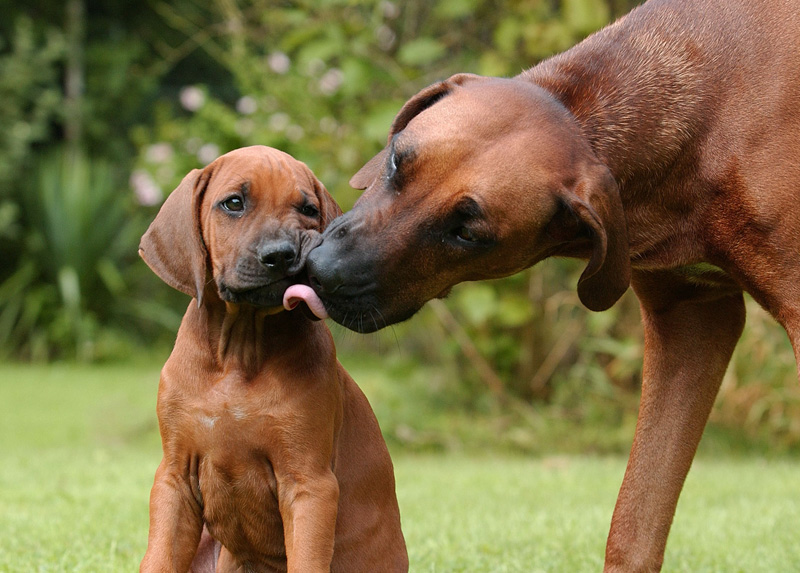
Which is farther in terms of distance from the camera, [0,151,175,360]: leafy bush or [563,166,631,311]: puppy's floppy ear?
[0,151,175,360]: leafy bush

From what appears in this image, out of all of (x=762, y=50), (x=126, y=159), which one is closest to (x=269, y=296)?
(x=762, y=50)

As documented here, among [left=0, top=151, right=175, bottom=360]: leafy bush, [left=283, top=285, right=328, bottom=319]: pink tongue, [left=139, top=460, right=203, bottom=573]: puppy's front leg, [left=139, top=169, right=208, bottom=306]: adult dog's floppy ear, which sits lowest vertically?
[left=0, top=151, right=175, bottom=360]: leafy bush

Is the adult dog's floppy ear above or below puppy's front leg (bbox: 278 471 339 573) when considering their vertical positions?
above

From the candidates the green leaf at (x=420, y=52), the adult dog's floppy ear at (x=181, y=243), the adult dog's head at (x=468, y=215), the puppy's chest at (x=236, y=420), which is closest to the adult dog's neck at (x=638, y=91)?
the adult dog's head at (x=468, y=215)

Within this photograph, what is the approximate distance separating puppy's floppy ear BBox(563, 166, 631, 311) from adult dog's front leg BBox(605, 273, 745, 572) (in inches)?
22.4

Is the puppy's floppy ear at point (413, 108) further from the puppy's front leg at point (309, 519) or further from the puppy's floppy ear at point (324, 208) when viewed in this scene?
the puppy's front leg at point (309, 519)

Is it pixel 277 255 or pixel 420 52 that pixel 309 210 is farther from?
pixel 420 52

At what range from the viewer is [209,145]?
392 inches

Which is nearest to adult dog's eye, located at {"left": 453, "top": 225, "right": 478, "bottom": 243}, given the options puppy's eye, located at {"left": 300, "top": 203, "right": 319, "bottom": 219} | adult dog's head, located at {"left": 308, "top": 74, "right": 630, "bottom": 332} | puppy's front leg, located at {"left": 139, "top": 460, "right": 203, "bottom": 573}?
adult dog's head, located at {"left": 308, "top": 74, "right": 630, "bottom": 332}

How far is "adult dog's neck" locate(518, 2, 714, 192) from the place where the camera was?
3324 mm

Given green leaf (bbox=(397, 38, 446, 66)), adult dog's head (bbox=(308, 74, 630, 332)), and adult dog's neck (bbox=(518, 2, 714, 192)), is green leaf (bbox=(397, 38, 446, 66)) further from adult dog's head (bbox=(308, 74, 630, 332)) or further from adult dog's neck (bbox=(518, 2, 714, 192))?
adult dog's head (bbox=(308, 74, 630, 332))

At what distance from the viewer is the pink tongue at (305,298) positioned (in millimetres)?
3172

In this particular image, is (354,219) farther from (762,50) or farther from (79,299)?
(79,299)

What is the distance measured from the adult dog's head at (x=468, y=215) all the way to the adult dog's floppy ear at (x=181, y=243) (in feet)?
1.63
